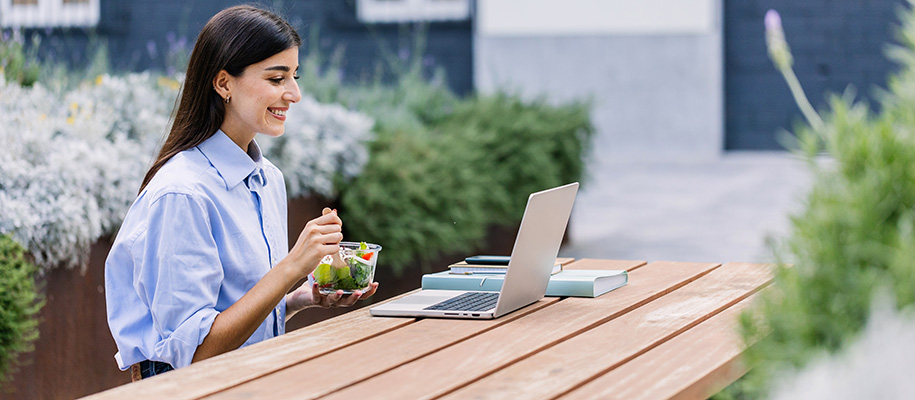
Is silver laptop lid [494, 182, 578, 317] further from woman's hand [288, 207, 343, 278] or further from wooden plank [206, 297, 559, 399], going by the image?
woman's hand [288, 207, 343, 278]

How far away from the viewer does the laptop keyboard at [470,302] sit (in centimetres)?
216

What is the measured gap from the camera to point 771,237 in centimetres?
114

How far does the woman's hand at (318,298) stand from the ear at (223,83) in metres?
0.44

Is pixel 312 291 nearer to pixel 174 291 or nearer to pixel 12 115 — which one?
pixel 174 291

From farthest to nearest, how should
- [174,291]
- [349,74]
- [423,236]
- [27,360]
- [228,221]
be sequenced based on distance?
[349,74]
[423,236]
[27,360]
[228,221]
[174,291]

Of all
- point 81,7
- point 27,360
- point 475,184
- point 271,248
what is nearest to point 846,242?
point 271,248

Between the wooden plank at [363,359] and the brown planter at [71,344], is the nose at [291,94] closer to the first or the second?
the wooden plank at [363,359]

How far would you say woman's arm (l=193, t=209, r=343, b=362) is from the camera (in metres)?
2.05

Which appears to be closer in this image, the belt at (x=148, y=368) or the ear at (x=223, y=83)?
the belt at (x=148, y=368)

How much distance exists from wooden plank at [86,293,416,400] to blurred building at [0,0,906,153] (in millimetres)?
9106

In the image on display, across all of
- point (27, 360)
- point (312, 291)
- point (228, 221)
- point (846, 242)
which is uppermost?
point (846, 242)

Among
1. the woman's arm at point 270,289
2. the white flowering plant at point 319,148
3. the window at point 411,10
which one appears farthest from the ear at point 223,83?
the window at point 411,10

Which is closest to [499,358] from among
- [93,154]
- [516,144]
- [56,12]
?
[93,154]

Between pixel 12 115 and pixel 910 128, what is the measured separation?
3430 millimetres
